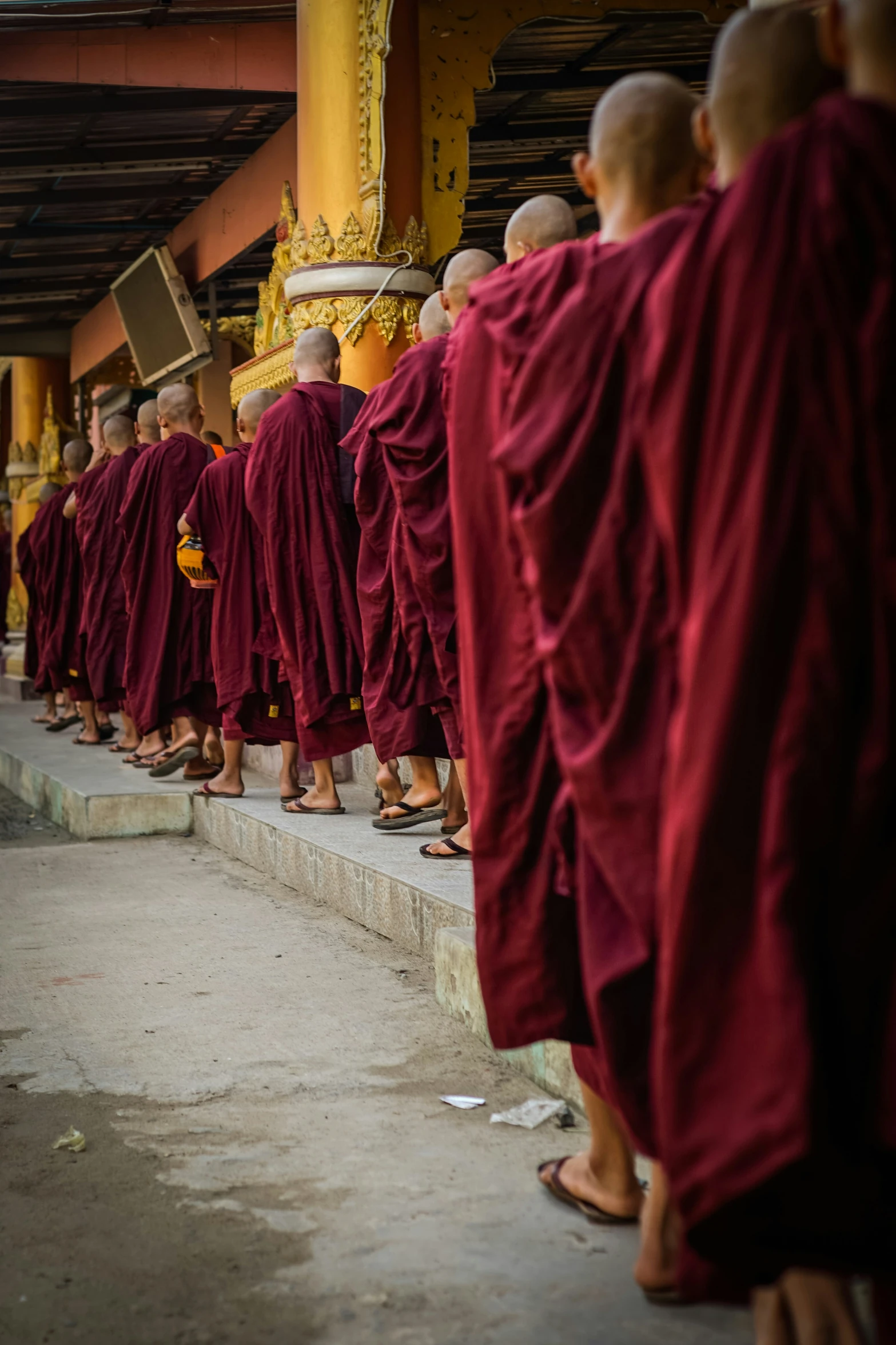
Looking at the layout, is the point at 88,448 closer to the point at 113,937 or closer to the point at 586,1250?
the point at 113,937

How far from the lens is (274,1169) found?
94.2 inches

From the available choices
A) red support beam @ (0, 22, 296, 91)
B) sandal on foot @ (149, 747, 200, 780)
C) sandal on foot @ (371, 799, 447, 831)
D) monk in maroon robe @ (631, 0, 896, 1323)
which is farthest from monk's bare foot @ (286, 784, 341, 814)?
red support beam @ (0, 22, 296, 91)

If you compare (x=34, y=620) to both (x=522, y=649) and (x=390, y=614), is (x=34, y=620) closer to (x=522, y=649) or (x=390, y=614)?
(x=390, y=614)

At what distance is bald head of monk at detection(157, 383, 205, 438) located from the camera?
6312 millimetres

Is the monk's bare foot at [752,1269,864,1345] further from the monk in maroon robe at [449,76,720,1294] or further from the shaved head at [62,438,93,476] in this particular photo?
the shaved head at [62,438,93,476]

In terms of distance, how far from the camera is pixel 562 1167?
2.23 m

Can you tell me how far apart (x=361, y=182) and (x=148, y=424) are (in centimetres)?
166

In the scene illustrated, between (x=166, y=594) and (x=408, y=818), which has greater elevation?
(x=166, y=594)

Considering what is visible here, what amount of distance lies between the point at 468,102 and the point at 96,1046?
192 inches

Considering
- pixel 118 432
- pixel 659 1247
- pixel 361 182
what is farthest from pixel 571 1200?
pixel 118 432

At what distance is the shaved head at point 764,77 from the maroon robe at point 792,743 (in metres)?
0.16

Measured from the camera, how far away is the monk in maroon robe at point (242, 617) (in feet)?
17.8

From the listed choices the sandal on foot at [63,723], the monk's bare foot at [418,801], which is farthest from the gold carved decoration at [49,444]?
the monk's bare foot at [418,801]

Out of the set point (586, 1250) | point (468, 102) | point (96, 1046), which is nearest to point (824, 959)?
point (586, 1250)
